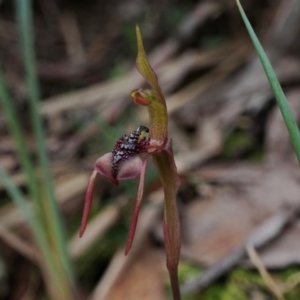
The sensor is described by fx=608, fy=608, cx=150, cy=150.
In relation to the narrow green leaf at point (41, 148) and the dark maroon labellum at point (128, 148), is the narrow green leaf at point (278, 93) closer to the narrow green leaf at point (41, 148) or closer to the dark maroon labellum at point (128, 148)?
the dark maroon labellum at point (128, 148)

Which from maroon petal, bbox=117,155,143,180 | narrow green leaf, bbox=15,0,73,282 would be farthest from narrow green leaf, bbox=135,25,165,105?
narrow green leaf, bbox=15,0,73,282

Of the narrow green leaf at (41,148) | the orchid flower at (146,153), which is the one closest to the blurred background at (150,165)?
the narrow green leaf at (41,148)

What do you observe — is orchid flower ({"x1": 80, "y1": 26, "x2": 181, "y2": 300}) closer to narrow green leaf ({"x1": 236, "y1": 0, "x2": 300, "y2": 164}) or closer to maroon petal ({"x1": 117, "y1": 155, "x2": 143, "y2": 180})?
maroon petal ({"x1": 117, "y1": 155, "x2": 143, "y2": 180})

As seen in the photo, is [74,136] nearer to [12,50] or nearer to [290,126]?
[12,50]

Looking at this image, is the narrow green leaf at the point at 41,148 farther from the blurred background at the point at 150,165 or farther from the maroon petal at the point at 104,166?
the maroon petal at the point at 104,166

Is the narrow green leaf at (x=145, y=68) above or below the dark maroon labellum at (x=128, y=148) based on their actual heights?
Result: above

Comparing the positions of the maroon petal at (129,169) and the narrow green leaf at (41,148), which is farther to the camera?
the narrow green leaf at (41,148)

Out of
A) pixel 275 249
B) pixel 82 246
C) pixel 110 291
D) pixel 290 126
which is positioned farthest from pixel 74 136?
pixel 290 126
